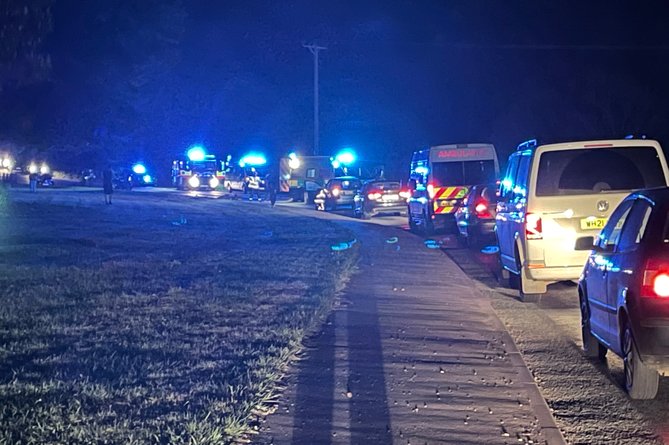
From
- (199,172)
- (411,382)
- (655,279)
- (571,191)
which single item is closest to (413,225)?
(571,191)

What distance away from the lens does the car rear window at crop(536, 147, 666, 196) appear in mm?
10703

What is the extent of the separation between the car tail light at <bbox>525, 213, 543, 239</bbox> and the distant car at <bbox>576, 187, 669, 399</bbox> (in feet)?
9.38

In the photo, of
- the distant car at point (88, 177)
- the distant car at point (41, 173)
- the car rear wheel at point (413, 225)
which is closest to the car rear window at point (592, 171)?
the car rear wheel at point (413, 225)

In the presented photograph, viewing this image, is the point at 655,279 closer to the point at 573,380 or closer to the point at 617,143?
the point at 573,380

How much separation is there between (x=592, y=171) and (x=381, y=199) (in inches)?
751

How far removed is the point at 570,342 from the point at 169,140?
6382 cm

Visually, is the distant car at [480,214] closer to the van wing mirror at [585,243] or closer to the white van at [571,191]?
the white van at [571,191]

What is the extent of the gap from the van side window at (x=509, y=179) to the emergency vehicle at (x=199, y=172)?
147 ft

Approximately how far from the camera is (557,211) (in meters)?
10.6

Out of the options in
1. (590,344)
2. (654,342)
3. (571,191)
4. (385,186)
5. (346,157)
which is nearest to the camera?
(654,342)

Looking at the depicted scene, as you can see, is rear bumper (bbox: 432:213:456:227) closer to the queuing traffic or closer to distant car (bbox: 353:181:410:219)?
the queuing traffic

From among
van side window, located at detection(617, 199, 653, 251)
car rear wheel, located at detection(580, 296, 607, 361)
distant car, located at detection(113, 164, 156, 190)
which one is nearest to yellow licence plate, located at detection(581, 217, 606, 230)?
car rear wheel, located at detection(580, 296, 607, 361)

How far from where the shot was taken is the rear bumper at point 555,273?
424 inches

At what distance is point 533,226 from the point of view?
35.2 feet
